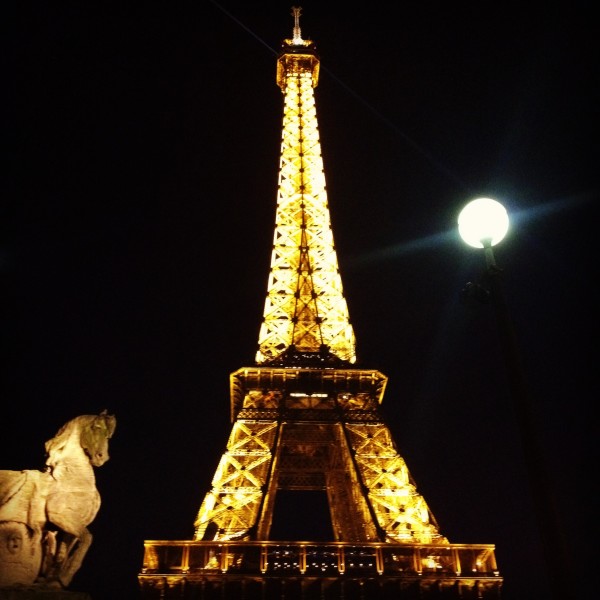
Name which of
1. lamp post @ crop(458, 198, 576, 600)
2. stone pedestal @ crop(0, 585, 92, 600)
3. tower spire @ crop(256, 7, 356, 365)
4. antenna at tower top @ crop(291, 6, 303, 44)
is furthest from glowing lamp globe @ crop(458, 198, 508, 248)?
antenna at tower top @ crop(291, 6, 303, 44)

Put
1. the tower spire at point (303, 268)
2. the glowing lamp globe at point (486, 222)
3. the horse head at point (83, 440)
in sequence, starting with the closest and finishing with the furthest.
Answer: the glowing lamp globe at point (486, 222), the horse head at point (83, 440), the tower spire at point (303, 268)

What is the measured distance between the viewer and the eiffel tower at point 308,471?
1786cm

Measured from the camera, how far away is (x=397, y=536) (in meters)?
19.9

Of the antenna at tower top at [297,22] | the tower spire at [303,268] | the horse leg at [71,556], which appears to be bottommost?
the horse leg at [71,556]

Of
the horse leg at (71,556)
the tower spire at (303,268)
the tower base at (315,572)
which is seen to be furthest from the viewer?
the tower spire at (303,268)

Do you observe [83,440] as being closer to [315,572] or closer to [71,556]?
[71,556]

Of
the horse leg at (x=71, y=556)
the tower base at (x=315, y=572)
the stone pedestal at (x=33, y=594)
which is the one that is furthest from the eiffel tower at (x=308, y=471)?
the stone pedestal at (x=33, y=594)

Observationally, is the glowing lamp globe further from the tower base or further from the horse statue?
the tower base

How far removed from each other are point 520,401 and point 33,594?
18.0ft

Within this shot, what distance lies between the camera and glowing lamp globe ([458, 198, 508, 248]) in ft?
20.6

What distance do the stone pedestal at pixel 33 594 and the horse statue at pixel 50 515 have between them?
21 cm

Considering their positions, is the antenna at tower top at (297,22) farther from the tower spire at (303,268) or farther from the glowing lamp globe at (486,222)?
the glowing lamp globe at (486,222)

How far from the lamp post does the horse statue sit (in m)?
5.41

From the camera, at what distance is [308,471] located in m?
30.1
